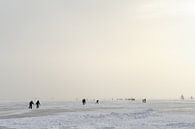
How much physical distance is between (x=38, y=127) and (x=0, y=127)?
307 centimetres

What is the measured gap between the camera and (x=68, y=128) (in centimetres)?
3008

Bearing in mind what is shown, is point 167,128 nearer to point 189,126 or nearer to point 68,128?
point 189,126

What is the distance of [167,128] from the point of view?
2991 cm

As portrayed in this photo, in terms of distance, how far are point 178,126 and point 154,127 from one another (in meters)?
2.34

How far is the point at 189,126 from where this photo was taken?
31.4 m

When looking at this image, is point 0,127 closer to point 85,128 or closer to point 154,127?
point 85,128

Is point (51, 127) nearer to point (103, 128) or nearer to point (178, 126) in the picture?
point (103, 128)

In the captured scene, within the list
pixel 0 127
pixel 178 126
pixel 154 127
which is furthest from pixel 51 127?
pixel 178 126

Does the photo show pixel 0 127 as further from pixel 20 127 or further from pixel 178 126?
pixel 178 126

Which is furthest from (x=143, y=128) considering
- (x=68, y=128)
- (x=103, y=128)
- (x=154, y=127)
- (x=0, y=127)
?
(x=0, y=127)

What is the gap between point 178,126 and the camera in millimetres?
31625

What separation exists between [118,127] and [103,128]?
5.07 feet

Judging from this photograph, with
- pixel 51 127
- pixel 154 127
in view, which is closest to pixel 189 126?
pixel 154 127

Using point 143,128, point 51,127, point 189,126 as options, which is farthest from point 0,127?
point 189,126
